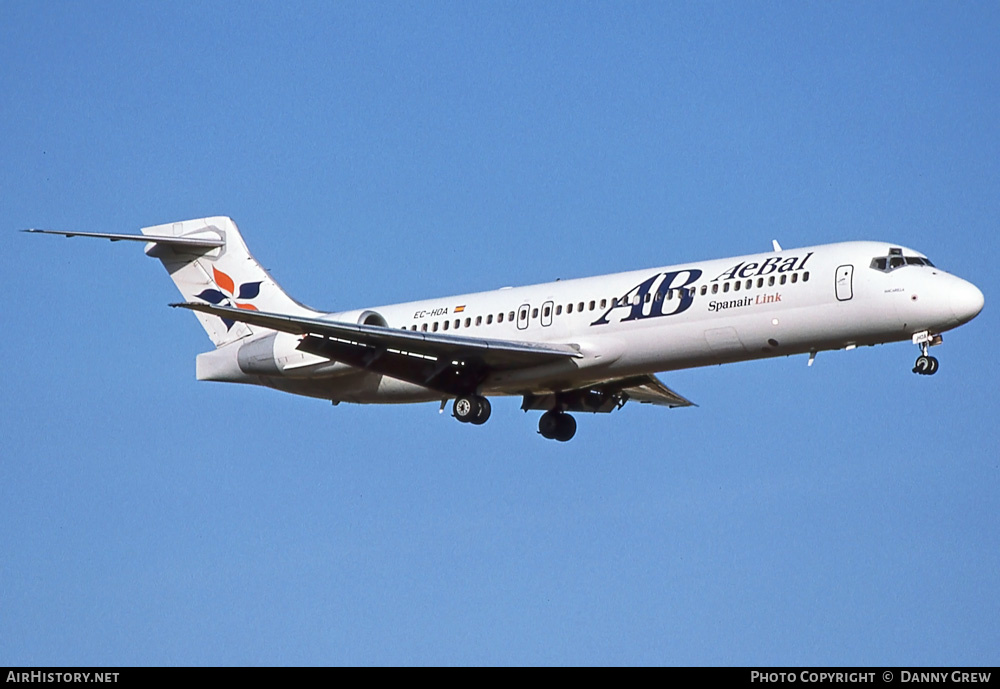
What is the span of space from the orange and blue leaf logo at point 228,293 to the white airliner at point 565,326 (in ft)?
0.08

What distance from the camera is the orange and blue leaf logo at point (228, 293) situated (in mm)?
42188

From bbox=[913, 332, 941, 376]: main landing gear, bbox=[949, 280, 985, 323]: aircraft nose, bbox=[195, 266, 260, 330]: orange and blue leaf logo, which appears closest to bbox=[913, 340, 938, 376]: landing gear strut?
bbox=[913, 332, 941, 376]: main landing gear

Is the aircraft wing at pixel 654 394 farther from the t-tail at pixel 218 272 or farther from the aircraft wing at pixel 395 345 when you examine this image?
the t-tail at pixel 218 272

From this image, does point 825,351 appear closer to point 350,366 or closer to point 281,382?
point 350,366

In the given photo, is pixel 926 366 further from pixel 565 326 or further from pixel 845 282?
pixel 565 326

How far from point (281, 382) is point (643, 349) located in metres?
9.74

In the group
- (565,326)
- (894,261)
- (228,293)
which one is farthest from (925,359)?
(228,293)

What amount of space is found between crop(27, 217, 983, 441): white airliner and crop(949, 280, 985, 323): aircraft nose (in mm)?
33

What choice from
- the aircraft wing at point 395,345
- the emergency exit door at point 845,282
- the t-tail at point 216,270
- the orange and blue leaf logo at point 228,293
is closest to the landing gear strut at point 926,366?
the emergency exit door at point 845,282

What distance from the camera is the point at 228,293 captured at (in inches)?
1666

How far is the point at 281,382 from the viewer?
40.0 meters
